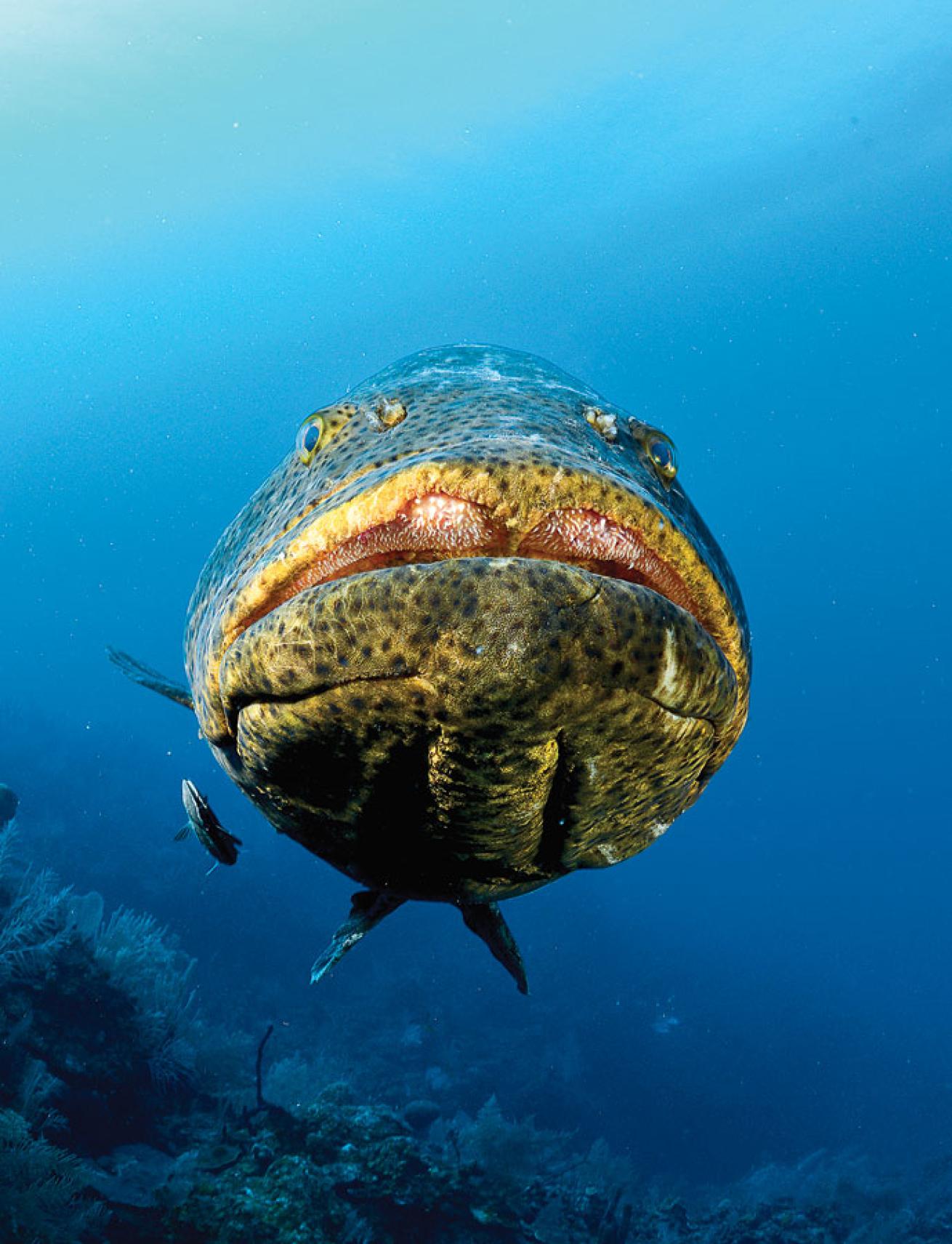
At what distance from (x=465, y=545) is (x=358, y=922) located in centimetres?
239

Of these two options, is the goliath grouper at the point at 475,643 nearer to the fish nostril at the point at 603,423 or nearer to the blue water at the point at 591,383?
the fish nostril at the point at 603,423

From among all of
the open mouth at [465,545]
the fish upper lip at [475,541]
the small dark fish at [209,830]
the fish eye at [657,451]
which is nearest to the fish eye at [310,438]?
the fish upper lip at [475,541]

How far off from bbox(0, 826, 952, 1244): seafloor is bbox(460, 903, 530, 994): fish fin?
4680 mm

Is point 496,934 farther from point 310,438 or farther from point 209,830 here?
point 310,438

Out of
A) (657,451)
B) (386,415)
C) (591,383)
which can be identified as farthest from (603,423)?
(591,383)

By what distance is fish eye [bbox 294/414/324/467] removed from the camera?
2314 millimetres

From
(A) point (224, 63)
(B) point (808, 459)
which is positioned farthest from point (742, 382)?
(A) point (224, 63)

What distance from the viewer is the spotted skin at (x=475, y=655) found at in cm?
132

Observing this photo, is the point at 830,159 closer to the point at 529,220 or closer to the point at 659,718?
the point at 529,220

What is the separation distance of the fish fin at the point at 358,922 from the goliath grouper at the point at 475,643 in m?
0.96

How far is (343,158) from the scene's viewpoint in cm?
5800

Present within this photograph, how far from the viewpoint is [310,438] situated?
2365mm

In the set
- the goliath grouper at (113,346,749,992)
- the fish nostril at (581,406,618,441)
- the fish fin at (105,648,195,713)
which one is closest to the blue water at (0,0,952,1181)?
the fish fin at (105,648,195,713)

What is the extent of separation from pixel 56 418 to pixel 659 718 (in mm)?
147325
